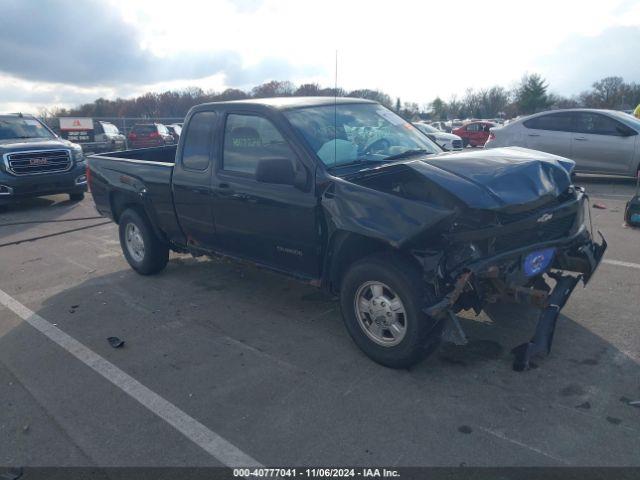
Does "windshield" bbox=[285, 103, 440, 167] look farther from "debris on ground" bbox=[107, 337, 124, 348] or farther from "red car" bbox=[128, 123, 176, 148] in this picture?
"red car" bbox=[128, 123, 176, 148]

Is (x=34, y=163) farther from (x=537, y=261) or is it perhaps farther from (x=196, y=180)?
(x=537, y=261)

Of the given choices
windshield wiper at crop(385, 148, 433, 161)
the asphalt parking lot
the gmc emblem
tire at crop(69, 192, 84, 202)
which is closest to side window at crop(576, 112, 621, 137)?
the asphalt parking lot

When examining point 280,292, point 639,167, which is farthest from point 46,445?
point 639,167

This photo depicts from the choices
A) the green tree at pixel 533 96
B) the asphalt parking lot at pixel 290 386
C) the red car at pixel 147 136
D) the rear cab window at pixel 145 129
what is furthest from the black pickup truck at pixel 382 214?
the green tree at pixel 533 96

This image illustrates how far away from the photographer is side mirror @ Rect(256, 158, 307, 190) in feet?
14.1

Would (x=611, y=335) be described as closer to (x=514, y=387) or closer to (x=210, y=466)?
(x=514, y=387)

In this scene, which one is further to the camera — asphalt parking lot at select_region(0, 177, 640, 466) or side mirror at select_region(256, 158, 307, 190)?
side mirror at select_region(256, 158, 307, 190)

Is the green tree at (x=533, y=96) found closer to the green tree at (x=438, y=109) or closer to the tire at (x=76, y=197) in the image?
the green tree at (x=438, y=109)

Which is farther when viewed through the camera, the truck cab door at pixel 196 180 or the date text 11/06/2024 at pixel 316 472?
the truck cab door at pixel 196 180

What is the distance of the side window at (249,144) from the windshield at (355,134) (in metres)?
0.21

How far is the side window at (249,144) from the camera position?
15.4ft

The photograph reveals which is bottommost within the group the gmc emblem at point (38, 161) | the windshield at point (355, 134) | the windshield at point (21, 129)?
the gmc emblem at point (38, 161)

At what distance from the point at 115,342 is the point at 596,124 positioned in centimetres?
1104

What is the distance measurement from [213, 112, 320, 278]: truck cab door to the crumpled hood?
1.02 meters
